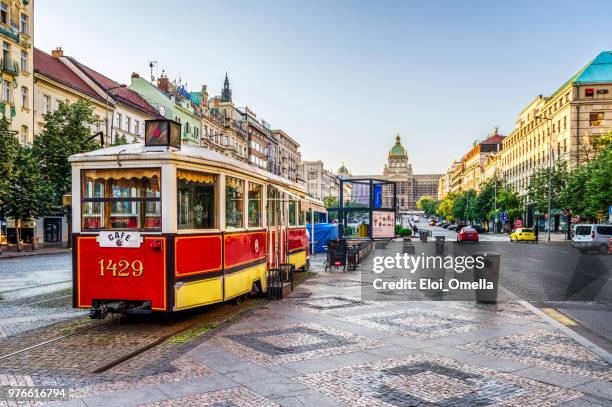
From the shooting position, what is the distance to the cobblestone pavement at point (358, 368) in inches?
233

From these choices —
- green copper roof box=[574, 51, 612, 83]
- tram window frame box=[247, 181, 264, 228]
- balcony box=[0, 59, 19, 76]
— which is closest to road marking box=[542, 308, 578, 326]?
tram window frame box=[247, 181, 264, 228]

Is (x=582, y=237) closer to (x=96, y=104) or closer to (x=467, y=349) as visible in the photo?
(x=467, y=349)

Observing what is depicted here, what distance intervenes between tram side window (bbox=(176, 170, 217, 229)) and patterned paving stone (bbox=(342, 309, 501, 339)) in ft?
10.6

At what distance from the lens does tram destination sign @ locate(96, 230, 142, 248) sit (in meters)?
9.08

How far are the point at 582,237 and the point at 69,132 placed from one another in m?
34.9

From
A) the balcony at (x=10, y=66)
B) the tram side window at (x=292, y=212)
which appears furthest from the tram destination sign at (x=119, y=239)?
the balcony at (x=10, y=66)

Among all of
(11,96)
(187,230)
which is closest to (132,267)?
(187,230)

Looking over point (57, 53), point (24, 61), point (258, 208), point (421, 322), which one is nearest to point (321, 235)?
point (258, 208)

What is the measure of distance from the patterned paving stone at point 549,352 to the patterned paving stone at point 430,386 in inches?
32.8

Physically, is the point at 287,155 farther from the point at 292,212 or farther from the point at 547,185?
the point at 292,212

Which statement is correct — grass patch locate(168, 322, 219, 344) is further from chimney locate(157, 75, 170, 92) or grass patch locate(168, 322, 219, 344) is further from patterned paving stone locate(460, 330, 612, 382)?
chimney locate(157, 75, 170, 92)

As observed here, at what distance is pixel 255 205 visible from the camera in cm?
1213

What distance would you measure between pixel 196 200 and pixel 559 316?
7512mm

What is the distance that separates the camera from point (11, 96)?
38.7m
